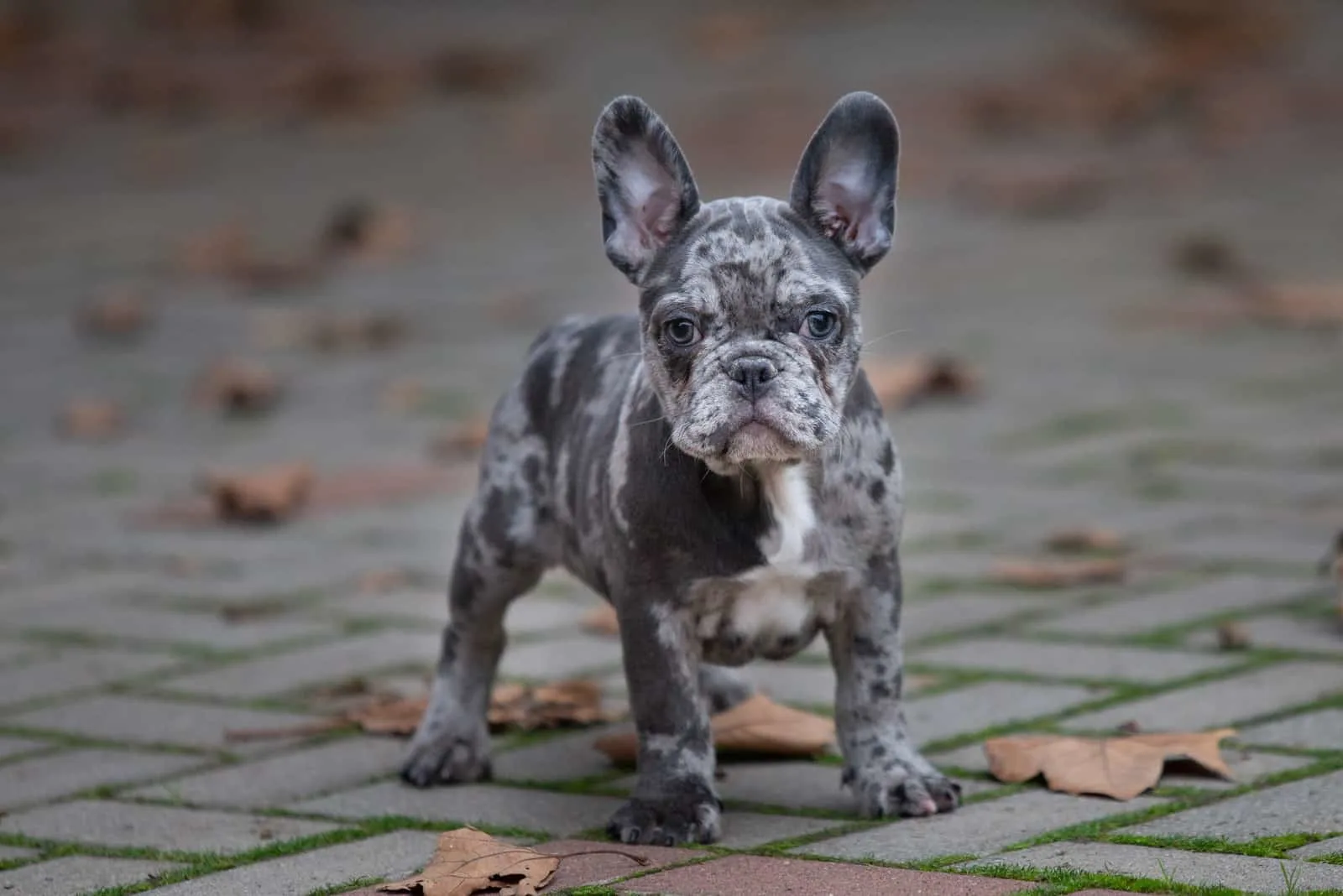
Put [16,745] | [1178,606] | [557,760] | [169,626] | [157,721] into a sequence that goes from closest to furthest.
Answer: [557,760] → [16,745] → [157,721] → [1178,606] → [169,626]

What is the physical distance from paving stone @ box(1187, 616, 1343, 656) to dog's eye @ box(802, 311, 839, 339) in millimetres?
1819

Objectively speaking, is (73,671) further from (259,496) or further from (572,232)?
(572,232)

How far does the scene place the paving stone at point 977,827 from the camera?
13.3 ft

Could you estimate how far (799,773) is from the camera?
4.77m

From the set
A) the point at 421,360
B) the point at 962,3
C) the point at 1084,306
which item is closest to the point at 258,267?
the point at 421,360

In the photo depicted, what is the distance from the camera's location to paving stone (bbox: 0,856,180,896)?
4.05 meters

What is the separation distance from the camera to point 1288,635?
5.61 metres

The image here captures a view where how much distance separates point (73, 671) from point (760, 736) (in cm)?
194

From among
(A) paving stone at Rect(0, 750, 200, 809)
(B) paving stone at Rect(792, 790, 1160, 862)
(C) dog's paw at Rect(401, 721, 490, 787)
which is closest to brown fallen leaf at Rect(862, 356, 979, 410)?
(C) dog's paw at Rect(401, 721, 490, 787)

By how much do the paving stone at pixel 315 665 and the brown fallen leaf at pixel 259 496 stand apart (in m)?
1.69

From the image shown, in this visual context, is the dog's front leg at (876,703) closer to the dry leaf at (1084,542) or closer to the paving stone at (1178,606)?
the paving stone at (1178,606)

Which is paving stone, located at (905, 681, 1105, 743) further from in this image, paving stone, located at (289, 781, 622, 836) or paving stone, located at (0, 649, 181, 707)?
paving stone, located at (0, 649, 181, 707)

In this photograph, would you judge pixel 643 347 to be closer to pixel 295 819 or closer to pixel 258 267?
pixel 295 819

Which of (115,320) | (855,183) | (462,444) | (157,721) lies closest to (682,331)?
(855,183)
